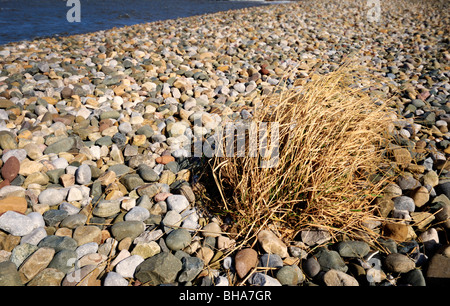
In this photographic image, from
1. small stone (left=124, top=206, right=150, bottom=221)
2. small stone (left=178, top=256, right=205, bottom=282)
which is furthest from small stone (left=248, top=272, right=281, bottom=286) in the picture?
small stone (left=124, top=206, right=150, bottom=221)

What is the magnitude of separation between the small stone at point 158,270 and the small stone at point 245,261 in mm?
288

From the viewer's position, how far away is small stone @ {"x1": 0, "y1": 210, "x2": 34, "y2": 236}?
5.06ft

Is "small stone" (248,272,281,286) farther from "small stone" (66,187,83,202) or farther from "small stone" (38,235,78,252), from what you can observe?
"small stone" (66,187,83,202)

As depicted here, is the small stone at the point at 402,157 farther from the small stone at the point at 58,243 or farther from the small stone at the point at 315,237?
Result: the small stone at the point at 58,243

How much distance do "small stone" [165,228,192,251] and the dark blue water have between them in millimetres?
5970

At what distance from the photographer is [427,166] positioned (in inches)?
84.3

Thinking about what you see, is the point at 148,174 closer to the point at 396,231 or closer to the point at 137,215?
the point at 137,215

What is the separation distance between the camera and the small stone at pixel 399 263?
4.74 ft

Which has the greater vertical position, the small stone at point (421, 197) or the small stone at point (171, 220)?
the small stone at point (421, 197)

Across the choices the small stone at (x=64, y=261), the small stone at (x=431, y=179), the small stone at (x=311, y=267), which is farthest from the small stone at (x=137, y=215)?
the small stone at (x=431, y=179)

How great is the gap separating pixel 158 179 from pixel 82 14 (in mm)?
8975

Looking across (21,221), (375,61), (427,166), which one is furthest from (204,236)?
(375,61)
